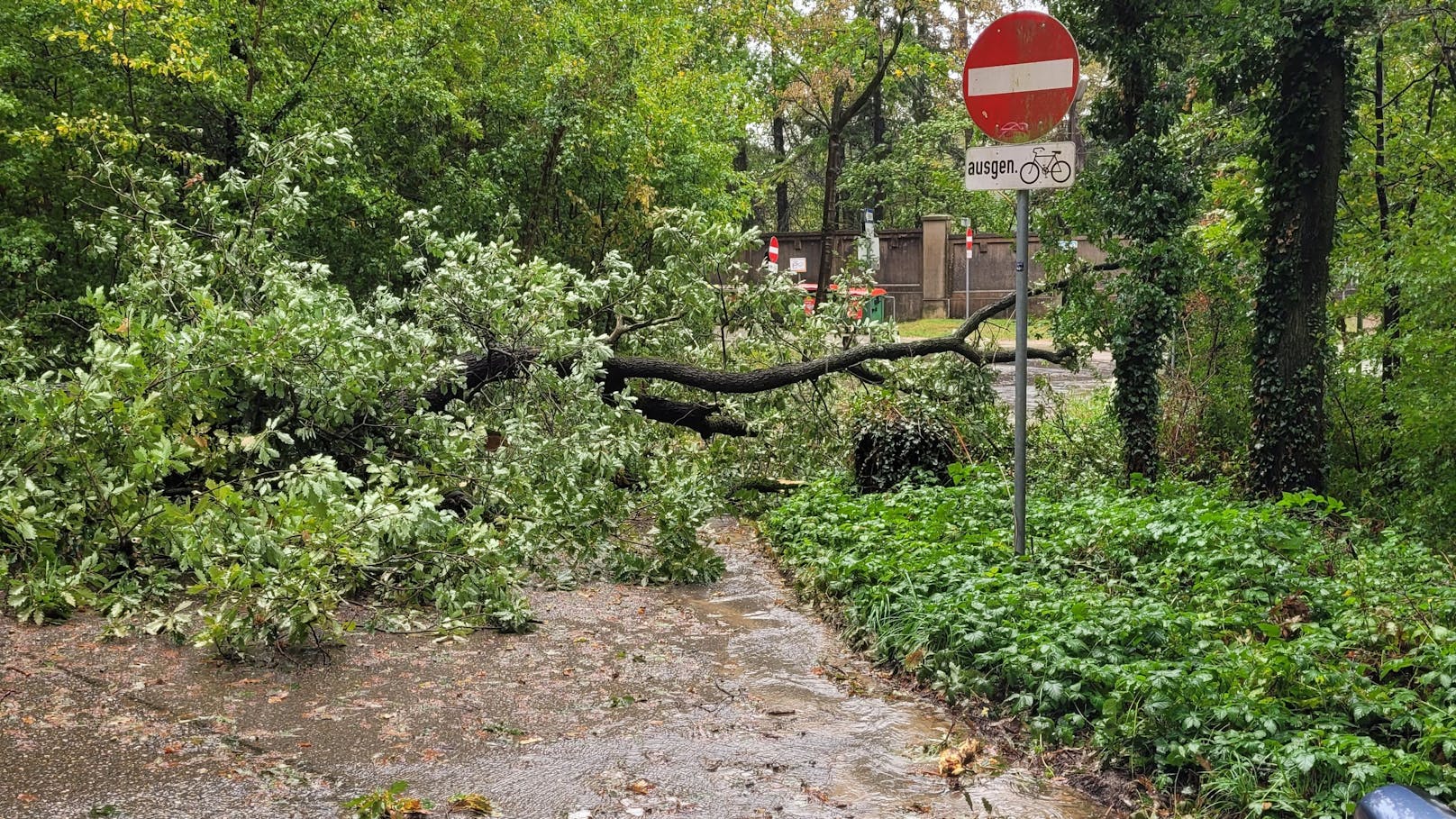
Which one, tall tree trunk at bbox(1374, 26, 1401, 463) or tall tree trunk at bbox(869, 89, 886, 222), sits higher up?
tall tree trunk at bbox(869, 89, 886, 222)

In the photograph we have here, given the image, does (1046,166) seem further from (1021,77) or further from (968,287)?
(968,287)

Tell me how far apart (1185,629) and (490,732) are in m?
2.89

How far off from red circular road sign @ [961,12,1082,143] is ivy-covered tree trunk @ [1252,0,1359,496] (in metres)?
2.92

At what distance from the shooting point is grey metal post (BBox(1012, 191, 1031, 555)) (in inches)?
239

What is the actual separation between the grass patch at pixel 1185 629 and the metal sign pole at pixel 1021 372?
0.82 feet

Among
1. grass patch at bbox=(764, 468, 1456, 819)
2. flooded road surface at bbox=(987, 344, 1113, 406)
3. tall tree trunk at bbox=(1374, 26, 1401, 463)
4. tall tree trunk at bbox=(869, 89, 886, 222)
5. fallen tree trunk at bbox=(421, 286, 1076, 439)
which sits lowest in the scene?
grass patch at bbox=(764, 468, 1456, 819)

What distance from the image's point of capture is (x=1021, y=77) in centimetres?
598

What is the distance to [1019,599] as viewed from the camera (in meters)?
5.31

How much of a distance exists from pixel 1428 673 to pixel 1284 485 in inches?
172

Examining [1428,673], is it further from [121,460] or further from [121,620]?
[121,460]

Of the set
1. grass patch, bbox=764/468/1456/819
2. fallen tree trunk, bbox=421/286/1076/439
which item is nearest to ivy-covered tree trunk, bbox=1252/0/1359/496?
grass patch, bbox=764/468/1456/819

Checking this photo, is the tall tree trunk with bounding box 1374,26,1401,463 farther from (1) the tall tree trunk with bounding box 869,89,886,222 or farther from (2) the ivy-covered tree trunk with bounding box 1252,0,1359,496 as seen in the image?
(1) the tall tree trunk with bounding box 869,89,886,222

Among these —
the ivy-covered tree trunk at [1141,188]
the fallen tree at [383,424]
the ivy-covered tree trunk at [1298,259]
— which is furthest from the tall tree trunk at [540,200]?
the ivy-covered tree trunk at [1298,259]

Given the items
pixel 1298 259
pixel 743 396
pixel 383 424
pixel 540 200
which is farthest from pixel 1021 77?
pixel 540 200
